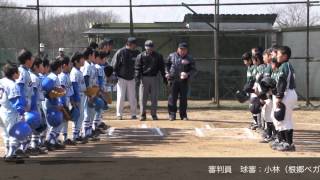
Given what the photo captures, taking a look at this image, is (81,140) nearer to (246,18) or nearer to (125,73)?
(125,73)

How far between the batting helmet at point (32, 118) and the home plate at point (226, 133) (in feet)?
13.2

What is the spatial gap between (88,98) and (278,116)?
3785 millimetres

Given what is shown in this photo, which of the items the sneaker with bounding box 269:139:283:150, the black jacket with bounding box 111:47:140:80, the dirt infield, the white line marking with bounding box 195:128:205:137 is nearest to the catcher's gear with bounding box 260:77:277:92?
the sneaker with bounding box 269:139:283:150

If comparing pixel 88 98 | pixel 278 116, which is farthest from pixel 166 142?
pixel 278 116

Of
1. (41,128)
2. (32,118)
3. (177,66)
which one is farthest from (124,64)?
(32,118)

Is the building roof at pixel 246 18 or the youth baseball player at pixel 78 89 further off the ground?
the building roof at pixel 246 18

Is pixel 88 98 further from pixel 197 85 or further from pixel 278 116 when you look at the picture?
pixel 197 85

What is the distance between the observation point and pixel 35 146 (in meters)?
9.70

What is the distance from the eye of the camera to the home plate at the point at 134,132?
1219 cm

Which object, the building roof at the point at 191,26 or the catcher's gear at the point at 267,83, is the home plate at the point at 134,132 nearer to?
the catcher's gear at the point at 267,83

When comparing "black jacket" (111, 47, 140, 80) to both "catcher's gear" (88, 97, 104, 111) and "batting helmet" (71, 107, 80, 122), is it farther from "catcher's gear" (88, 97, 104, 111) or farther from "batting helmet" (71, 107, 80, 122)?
"batting helmet" (71, 107, 80, 122)

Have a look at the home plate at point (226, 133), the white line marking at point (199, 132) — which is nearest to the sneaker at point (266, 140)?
the home plate at point (226, 133)

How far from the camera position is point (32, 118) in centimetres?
915

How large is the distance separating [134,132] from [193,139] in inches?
66.2
